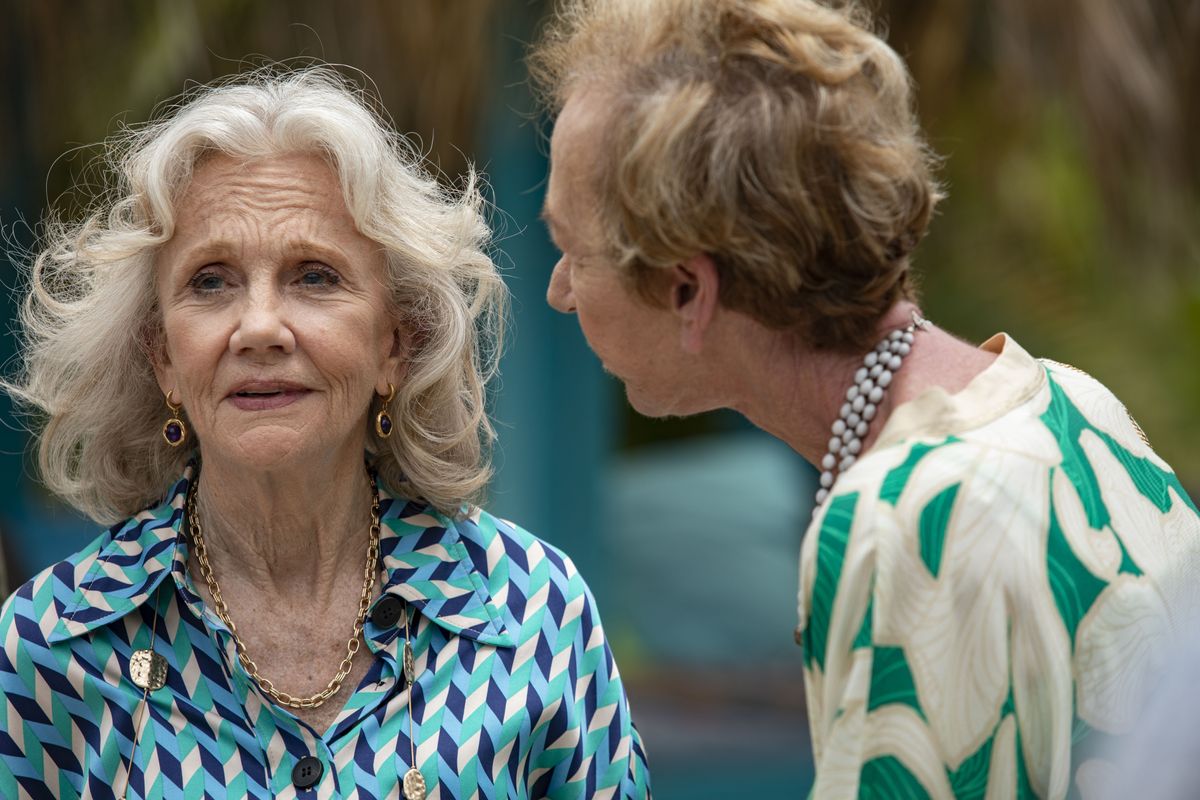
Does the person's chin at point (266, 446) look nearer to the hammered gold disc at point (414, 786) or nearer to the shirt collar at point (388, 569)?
the shirt collar at point (388, 569)

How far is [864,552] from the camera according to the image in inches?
79.0

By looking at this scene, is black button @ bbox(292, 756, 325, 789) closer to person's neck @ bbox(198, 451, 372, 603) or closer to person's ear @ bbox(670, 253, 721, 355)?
person's neck @ bbox(198, 451, 372, 603)

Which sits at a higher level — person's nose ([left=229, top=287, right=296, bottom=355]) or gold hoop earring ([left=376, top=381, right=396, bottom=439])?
person's nose ([left=229, top=287, right=296, bottom=355])

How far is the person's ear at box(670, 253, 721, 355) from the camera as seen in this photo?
2258 mm

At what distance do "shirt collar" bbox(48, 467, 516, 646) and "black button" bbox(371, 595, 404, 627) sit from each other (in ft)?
0.07

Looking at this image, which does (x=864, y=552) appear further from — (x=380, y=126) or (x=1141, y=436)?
(x=380, y=126)

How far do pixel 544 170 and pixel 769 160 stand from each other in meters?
5.21

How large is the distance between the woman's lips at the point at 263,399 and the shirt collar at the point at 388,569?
0.29 meters

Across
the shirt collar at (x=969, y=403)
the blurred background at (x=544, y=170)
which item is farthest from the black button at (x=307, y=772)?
the blurred background at (x=544, y=170)

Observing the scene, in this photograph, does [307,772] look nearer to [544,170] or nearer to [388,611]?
[388,611]

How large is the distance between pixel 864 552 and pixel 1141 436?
2.03ft

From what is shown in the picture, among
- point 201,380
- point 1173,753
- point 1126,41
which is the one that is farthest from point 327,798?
point 1126,41

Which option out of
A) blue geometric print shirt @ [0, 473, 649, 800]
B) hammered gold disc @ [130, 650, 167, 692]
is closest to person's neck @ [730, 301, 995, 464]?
blue geometric print shirt @ [0, 473, 649, 800]

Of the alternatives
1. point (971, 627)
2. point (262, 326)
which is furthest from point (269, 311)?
point (971, 627)
